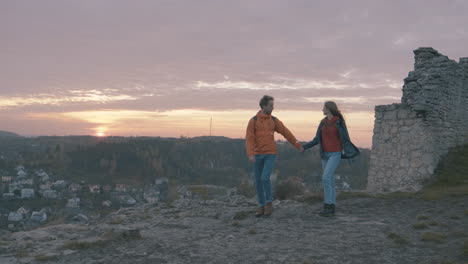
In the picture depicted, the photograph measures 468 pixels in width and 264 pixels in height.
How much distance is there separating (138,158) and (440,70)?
2283 inches

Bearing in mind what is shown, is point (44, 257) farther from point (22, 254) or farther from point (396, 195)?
point (396, 195)

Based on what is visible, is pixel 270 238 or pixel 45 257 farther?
pixel 270 238

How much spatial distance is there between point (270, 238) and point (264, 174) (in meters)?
1.53

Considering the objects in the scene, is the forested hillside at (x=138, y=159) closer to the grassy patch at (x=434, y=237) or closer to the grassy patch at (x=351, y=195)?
the grassy patch at (x=351, y=195)

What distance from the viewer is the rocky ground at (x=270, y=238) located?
4793mm

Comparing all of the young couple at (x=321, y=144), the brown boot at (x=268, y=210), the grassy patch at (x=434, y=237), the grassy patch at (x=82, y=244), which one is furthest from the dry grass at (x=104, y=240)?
the grassy patch at (x=434, y=237)

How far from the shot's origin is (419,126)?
10.7 metres

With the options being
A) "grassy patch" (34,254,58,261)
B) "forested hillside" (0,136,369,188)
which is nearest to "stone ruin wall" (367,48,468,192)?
"grassy patch" (34,254,58,261)

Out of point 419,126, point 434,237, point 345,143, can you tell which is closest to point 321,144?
point 345,143

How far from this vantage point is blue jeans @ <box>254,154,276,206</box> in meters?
6.99

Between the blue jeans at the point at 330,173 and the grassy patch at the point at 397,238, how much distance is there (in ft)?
4.75

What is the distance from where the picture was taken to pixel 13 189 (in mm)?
39125

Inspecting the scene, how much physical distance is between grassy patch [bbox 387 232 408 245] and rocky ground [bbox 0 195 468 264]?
15mm

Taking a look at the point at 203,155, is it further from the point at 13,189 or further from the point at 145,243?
the point at 145,243
